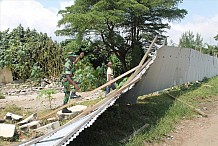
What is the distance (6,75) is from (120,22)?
657 centimetres

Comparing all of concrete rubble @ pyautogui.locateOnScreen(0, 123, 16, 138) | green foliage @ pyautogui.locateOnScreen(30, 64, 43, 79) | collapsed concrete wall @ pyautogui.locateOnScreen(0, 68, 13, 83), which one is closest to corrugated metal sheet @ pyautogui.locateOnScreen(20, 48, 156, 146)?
concrete rubble @ pyautogui.locateOnScreen(0, 123, 16, 138)

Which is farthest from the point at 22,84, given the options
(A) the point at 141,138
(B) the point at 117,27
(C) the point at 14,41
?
(A) the point at 141,138

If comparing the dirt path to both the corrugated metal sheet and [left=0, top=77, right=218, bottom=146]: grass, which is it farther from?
the corrugated metal sheet

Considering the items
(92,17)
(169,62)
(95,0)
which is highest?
(95,0)

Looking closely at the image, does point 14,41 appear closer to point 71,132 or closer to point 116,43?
point 116,43

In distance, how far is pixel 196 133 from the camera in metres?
5.41

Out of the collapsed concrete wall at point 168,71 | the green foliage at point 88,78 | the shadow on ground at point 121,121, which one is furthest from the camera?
the green foliage at point 88,78

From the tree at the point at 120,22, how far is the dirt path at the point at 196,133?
26.8 ft

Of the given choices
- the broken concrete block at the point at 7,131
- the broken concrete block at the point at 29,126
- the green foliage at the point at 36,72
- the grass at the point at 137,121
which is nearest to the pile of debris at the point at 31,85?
the green foliage at the point at 36,72

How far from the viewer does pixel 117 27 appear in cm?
1608

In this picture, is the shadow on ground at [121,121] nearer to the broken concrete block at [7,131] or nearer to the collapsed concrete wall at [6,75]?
the broken concrete block at [7,131]

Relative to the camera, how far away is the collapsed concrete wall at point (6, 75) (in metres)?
15.4

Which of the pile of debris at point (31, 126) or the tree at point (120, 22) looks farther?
the tree at point (120, 22)

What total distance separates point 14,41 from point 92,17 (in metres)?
6.09
